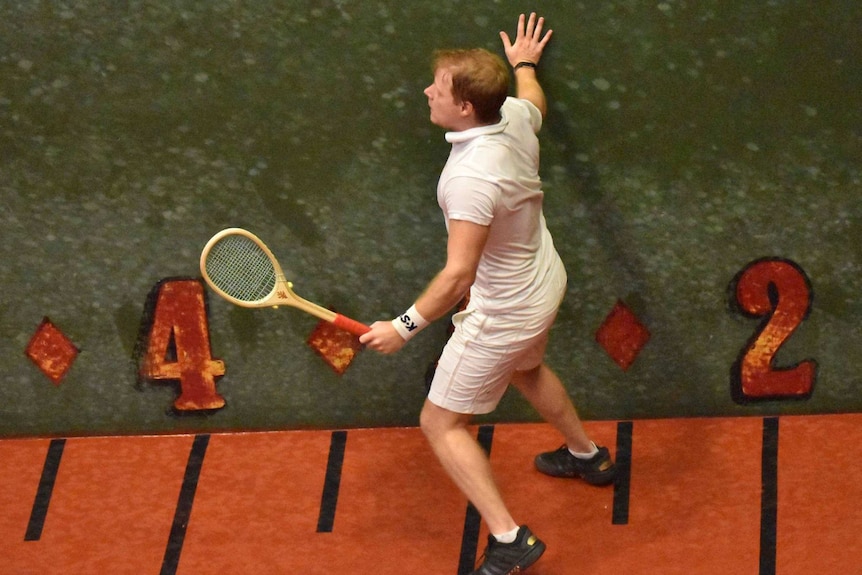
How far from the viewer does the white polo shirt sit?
9.04 ft

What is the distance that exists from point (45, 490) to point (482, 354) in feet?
5.62

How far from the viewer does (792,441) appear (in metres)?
3.64

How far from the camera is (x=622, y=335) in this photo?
12.4 ft

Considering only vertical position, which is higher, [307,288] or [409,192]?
[409,192]

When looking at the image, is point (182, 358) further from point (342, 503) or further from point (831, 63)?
point (831, 63)

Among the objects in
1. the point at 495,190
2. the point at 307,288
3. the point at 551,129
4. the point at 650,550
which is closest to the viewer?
the point at 495,190

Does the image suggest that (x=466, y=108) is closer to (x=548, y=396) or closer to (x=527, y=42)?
(x=527, y=42)

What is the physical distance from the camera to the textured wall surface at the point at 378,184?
134 inches

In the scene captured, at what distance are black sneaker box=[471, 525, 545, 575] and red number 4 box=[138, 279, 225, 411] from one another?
1.27 meters

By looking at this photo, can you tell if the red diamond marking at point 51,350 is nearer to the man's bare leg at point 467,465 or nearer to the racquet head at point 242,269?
the racquet head at point 242,269

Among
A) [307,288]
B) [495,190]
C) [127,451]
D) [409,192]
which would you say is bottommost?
[127,451]

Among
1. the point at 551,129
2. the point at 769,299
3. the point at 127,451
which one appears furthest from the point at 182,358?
the point at 769,299

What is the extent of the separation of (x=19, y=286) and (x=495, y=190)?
194 centimetres

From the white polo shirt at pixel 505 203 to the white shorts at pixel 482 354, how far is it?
4 cm
